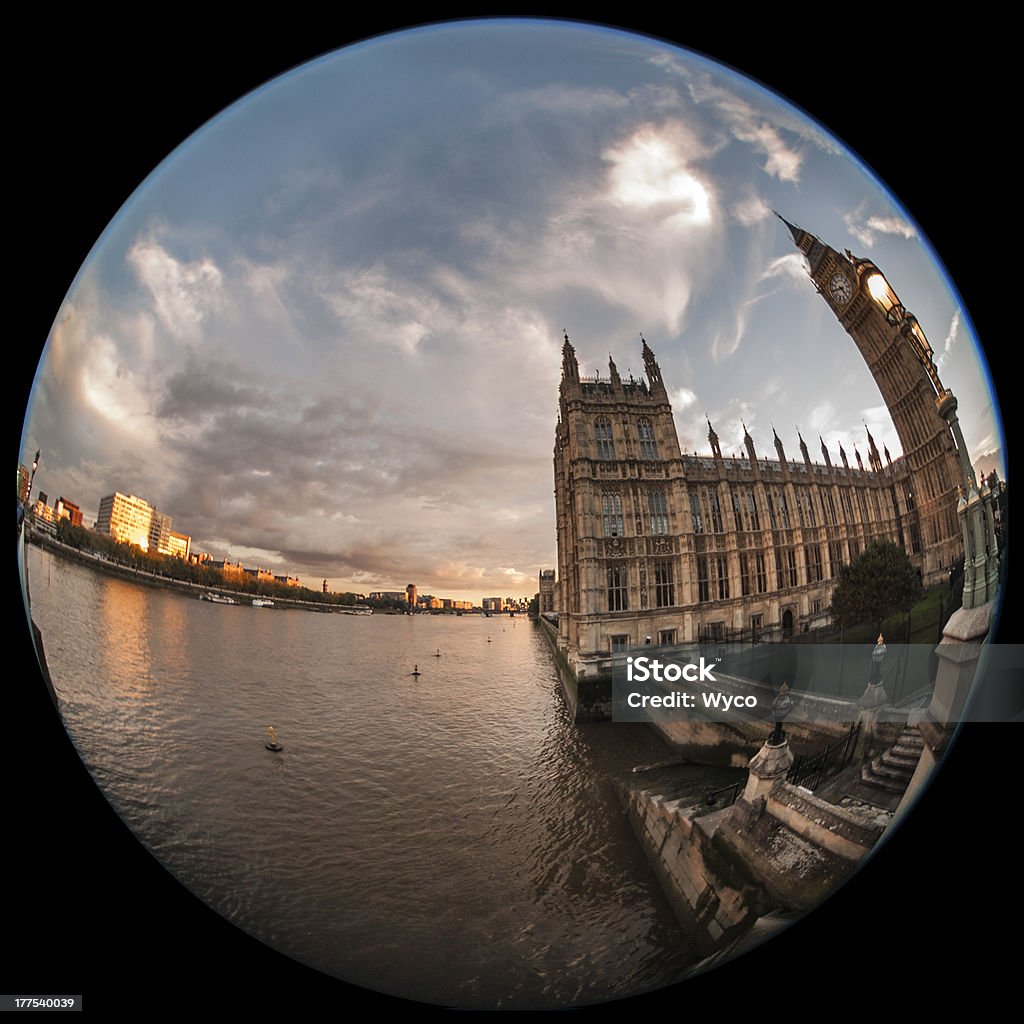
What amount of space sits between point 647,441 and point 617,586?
103 cm

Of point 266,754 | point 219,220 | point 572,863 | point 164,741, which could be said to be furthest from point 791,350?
point 164,741

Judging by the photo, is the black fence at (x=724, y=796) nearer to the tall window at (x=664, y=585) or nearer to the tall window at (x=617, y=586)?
the tall window at (x=664, y=585)

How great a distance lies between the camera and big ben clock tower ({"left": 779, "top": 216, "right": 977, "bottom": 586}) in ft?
14.5

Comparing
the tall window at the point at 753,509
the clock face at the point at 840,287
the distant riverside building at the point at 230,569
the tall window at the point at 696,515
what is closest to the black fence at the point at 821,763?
the tall window at the point at 753,509

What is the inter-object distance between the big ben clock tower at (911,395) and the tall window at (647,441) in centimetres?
157

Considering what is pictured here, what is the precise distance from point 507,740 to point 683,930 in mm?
1745

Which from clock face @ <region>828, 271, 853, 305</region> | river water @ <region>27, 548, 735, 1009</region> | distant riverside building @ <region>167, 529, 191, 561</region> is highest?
clock face @ <region>828, 271, 853, 305</region>

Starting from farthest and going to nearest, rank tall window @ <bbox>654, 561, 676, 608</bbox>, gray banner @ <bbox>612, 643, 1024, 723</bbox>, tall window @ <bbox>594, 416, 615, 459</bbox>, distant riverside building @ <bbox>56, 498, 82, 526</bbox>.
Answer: distant riverside building @ <bbox>56, 498, 82, 526</bbox>, tall window @ <bbox>594, 416, 615, 459</bbox>, tall window @ <bbox>654, 561, 676, 608</bbox>, gray banner @ <bbox>612, 643, 1024, 723</bbox>

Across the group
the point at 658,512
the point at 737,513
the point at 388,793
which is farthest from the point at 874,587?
the point at 388,793

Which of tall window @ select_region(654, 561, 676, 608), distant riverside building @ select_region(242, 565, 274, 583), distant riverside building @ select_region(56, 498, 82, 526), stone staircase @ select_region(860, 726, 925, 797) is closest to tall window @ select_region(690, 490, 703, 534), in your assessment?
tall window @ select_region(654, 561, 676, 608)

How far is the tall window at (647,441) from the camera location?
4418 millimetres

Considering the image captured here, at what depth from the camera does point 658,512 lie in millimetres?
4492

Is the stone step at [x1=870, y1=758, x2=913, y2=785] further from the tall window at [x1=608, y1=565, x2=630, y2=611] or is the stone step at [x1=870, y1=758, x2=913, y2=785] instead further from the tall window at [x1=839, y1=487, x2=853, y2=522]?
the tall window at [x1=608, y1=565, x2=630, y2=611]

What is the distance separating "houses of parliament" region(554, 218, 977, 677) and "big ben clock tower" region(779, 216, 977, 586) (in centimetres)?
1
